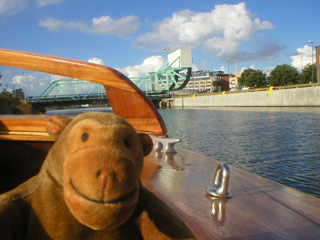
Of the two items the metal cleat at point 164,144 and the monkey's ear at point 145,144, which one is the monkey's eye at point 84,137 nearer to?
the monkey's ear at point 145,144

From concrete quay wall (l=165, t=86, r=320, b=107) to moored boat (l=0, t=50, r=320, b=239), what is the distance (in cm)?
2567

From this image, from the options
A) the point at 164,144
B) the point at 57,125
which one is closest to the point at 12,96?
the point at 164,144

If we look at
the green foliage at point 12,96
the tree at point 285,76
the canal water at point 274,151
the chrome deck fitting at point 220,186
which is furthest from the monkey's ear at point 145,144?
the tree at point 285,76

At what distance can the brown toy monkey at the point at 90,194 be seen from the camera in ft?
2.50

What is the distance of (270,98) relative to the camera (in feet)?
97.0

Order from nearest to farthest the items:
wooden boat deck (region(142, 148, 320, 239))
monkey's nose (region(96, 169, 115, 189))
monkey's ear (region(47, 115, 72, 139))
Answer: monkey's nose (region(96, 169, 115, 189)), monkey's ear (region(47, 115, 72, 139)), wooden boat deck (region(142, 148, 320, 239))

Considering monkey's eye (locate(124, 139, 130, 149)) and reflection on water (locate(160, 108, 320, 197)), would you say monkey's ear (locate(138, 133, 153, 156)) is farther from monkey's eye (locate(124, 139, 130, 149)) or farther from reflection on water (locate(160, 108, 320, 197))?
reflection on water (locate(160, 108, 320, 197))

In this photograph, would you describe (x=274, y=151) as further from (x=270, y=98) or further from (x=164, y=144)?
(x=270, y=98)

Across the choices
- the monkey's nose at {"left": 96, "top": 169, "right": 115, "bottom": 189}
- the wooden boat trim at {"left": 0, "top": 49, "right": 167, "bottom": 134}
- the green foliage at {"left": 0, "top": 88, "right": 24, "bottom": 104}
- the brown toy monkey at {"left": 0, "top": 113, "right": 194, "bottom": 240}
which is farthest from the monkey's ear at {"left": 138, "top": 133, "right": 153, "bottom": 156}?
the green foliage at {"left": 0, "top": 88, "right": 24, "bottom": 104}

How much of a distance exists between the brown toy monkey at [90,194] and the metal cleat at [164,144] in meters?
2.28

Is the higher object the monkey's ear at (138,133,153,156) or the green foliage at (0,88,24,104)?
the green foliage at (0,88,24,104)

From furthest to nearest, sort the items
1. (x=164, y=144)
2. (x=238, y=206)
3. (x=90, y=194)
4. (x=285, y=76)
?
(x=285, y=76)
(x=164, y=144)
(x=238, y=206)
(x=90, y=194)

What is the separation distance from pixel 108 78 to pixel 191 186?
109 cm

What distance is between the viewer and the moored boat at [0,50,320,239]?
5.20 feet
